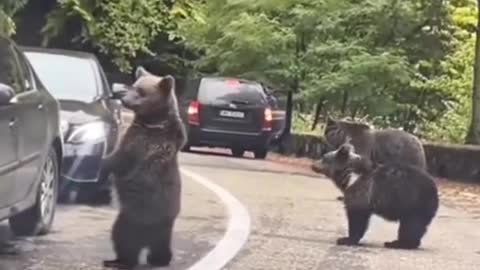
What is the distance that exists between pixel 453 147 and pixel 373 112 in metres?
5.60

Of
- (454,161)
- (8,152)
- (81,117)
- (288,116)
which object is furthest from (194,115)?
(8,152)

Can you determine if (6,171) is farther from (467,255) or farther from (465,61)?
(465,61)

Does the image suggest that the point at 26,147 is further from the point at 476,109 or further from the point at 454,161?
the point at 476,109

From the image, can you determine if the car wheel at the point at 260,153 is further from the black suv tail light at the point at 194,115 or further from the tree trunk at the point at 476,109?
the tree trunk at the point at 476,109

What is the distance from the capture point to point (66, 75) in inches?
508

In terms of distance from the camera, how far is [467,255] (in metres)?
10.3

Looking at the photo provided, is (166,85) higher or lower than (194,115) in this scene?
higher

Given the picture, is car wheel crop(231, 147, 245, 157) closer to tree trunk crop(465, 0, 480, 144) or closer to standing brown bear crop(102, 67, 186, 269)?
tree trunk crop(465, 0, 480, 144)

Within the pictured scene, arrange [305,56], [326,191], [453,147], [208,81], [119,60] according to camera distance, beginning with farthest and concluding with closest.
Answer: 1. [119,60]
2. [305,56]
3. [208,81]
4. [453,147]
5. [326,191]

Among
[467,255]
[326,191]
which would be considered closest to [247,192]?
[326,191]

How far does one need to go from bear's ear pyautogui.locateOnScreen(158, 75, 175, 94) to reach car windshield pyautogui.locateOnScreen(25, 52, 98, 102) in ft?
14.3

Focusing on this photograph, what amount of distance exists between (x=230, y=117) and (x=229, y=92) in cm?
66

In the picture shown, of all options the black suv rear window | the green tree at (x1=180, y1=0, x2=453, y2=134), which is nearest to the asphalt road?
the black suv rear window

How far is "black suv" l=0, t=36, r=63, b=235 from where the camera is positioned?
8.20 metres
